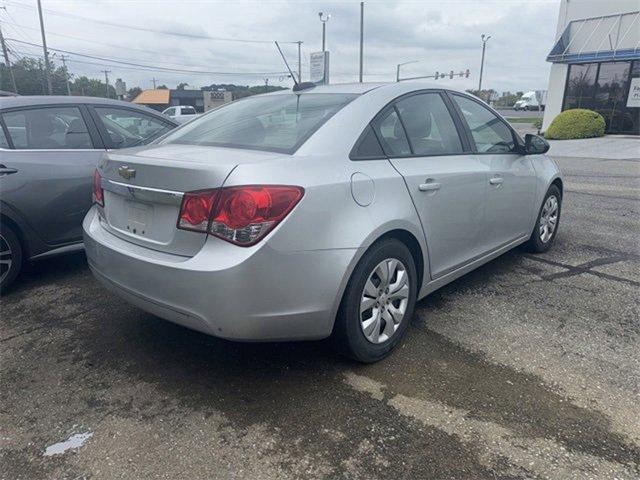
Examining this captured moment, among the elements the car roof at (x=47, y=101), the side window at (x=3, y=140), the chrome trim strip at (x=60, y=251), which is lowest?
the chrome trim strip at (x=60, y=251)

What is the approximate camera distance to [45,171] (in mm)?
4047

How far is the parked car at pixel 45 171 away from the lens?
393cm

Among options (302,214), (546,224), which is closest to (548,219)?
(546,224)

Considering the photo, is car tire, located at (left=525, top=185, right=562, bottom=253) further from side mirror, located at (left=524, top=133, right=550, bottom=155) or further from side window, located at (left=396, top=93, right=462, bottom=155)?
side window, located at (left=396, top=93, right=462, bottom=155)

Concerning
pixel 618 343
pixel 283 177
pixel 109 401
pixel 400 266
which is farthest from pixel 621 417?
pixel 109 401

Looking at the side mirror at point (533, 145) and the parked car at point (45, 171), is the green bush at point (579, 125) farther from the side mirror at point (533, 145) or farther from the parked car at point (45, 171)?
the parked car at point (45, 171)

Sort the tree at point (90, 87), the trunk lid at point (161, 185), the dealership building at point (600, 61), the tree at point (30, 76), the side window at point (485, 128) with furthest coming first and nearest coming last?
the tree at point (90, 87), the tree at point (30, 76), the dealership building at point (600, 61), the side window at point (485, 128), the trunk lid at point (161, 185)

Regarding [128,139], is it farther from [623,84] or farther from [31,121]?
[623,84]

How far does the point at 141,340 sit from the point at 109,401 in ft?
2.19

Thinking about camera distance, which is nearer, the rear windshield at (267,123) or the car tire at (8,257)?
the rear windshield at (267,123)

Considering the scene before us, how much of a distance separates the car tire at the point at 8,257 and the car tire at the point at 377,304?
9.51ft

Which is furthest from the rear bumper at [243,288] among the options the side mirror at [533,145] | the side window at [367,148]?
the side mirror at [533,145]

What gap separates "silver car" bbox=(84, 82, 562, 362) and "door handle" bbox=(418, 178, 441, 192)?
13 millimetres

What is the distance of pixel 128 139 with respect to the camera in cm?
475
